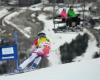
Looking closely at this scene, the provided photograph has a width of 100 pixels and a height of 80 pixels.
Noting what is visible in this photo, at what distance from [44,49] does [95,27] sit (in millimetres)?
4184

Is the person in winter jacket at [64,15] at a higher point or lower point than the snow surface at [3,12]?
Result: higher

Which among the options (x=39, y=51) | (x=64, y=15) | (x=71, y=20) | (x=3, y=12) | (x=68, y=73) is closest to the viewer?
(x=68, y=73)

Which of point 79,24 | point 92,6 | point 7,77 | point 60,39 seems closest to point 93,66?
point 7,77

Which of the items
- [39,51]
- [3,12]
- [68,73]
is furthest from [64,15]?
[68,73]

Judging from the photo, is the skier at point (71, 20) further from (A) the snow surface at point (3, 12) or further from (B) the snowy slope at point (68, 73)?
(B) the snowy slope at point (68, 73)

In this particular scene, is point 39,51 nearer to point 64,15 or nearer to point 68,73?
point 68,73

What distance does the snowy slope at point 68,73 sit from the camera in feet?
5.89

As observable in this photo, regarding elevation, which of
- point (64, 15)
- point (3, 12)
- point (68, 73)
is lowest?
point (3, 12)

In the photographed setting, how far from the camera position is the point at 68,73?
1.86 metres

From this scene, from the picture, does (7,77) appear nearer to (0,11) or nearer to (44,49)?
(44,49)

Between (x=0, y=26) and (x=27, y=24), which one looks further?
(x=27, y=24)

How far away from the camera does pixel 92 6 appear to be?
8266 millimetres

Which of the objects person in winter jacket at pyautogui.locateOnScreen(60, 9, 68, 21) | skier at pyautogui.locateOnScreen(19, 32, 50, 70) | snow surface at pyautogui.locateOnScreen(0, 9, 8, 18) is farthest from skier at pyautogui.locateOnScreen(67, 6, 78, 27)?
snow surface at pyautogui.locateOnScreen(0, 9, 8, 18)

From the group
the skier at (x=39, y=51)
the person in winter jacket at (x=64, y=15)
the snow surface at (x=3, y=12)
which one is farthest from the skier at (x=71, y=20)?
the snow surface at (x=3, y=12)
